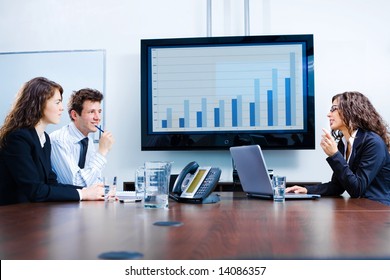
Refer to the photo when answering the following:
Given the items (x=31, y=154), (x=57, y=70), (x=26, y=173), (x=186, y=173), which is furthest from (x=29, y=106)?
(x=57, y=70)

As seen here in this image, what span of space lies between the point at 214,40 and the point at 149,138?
1007mm

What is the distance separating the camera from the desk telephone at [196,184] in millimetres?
2182

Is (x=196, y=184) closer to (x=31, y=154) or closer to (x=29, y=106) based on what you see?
(x=31, y=154)

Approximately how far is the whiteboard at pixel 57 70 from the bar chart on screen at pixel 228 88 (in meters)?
0.59

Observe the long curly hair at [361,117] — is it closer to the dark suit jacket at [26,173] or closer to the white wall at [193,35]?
the white wall at [193,35]

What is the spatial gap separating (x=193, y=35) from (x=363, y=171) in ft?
7.09

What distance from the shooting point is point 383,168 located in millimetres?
2955

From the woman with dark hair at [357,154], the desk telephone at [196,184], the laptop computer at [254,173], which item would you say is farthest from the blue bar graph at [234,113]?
the desk telephone at [196,184]

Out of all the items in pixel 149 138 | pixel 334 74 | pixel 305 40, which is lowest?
pixel 149 138

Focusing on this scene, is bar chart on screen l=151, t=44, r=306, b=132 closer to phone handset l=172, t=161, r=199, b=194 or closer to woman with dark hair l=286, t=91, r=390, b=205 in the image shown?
woman with dark hair l=286, t=91, r=390, b=205

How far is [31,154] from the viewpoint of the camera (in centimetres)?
260

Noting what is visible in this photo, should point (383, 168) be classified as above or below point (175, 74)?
below

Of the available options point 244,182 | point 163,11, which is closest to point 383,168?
point 244,182

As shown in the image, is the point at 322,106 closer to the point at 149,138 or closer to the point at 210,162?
the point at 210,162
